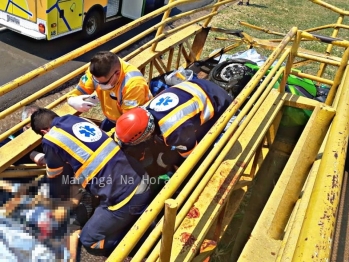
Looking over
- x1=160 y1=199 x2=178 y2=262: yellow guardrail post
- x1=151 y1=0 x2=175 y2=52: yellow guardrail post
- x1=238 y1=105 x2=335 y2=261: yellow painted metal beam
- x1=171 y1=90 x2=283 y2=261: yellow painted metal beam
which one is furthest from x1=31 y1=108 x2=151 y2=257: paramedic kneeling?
x1=151 y1=0 x2=175 y2=52: yellow guardrail post

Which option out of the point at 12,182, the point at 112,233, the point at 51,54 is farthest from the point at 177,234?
the point at 51,54

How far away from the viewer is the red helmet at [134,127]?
3027 millimetres

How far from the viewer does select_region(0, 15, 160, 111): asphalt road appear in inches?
263

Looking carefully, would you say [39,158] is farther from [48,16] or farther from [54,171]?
[48,16]

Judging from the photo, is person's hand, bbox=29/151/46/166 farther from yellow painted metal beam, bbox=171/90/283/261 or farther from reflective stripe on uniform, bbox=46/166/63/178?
yellow painted metal beam, bbox=171/90/283/261

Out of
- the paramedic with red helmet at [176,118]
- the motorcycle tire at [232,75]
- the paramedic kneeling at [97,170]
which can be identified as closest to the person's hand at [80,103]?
the paramedic kneeling at [97,170]

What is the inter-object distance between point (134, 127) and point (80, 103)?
89cm

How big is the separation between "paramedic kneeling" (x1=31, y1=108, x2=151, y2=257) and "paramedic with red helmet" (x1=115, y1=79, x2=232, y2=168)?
19 centimetres

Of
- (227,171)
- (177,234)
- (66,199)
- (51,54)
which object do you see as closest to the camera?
(177,234)

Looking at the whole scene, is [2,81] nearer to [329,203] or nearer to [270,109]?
[270,109]

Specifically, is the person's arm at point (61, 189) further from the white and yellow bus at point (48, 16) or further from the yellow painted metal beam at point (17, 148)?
the white and yellow bus at point (48, 16)

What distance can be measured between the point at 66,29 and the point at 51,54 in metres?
0.59

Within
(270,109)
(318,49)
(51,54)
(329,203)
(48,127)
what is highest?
A: (329,203)

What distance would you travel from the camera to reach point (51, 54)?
26.8 ft
